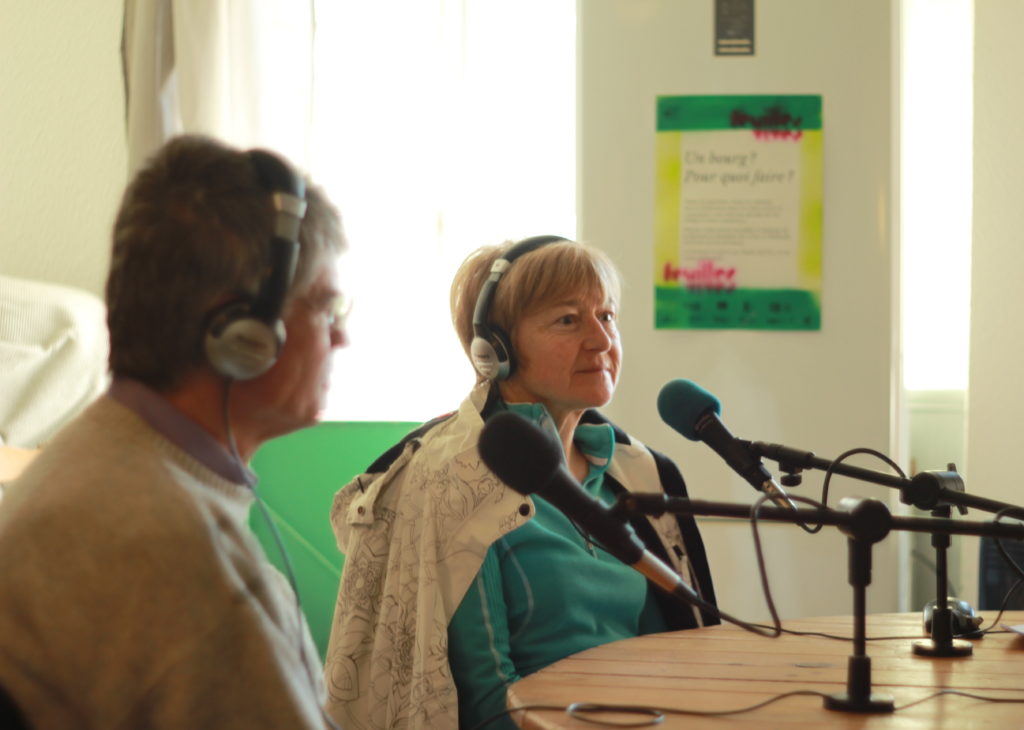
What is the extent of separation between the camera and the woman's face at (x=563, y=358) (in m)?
1.96

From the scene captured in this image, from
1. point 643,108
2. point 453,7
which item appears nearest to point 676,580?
point 643,108

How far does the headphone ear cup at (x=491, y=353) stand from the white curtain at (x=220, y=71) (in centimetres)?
145

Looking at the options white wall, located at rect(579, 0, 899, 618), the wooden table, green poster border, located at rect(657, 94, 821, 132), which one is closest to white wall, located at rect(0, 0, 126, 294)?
white wall, located at rect(579, 0, 899, 618)

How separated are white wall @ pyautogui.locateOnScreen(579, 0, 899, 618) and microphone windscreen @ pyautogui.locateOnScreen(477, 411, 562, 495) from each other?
5.22 feet

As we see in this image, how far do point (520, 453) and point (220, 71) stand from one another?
2.37m

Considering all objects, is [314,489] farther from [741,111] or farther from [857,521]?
→ [857,521]

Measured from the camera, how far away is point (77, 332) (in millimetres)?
3008

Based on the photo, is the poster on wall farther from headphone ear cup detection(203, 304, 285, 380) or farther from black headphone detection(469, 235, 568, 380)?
headphone ear cup detection(203, 304, 285, 380)

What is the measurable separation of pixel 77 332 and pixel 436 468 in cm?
157

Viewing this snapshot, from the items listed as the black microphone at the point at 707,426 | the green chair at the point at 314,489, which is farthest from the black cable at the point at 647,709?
the green chair at the point at 314,489

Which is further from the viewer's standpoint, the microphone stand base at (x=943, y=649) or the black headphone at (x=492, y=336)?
the black headphone at (x=492, y=336)

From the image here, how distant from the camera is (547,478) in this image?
1091 mm

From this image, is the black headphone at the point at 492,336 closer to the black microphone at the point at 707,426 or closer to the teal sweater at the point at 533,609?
the teal sweater at the point at 533,609

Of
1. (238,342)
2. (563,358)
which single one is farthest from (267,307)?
(563,358)
